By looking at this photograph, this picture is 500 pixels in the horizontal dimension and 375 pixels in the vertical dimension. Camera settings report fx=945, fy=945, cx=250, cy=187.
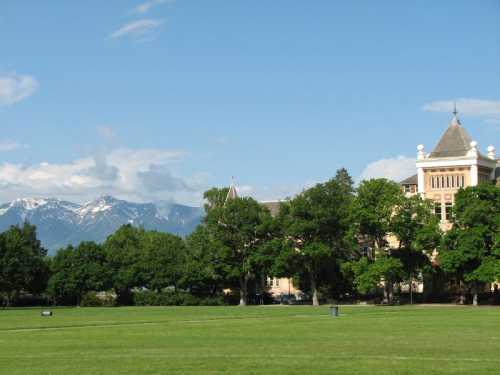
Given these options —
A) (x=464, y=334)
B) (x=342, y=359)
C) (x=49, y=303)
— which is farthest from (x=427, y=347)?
(x=49, y=303)

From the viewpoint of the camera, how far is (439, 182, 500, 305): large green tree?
9688 centimetres

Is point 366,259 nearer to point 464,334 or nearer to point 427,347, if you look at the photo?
point 464,334

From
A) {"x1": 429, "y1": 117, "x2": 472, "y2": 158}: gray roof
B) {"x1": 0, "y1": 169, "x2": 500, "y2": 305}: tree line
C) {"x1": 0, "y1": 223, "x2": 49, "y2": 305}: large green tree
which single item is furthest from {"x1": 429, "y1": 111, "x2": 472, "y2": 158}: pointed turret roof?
{"x1": 0, "y1": 223, "x2": 49, "y2": 305}: large green tree

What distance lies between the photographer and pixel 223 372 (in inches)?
1080

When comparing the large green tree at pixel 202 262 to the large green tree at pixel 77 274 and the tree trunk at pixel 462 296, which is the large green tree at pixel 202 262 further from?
the tree trunk at pixel 462 296

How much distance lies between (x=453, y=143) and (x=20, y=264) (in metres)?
62.3

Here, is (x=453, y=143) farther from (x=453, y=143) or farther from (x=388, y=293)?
(x=388, y=293)

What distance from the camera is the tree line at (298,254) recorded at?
10188 cm

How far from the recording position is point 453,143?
4867 inches

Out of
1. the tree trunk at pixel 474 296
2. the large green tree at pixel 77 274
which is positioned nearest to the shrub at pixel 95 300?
the large green tree at pixel 77 274

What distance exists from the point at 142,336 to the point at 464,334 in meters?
15.3

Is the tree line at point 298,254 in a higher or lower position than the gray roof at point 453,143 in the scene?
lower

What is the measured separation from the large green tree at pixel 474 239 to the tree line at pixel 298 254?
12 cm

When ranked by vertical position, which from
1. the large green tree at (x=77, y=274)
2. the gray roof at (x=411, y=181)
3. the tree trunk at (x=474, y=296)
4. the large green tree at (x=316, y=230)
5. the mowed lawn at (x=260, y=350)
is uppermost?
the gray roof at (x=411, y=181)
